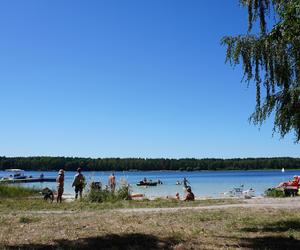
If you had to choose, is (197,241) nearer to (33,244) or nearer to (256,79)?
(33,244)

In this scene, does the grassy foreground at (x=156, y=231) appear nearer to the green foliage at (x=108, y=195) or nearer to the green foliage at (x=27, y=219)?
the green foliage at (x=27, y=219)

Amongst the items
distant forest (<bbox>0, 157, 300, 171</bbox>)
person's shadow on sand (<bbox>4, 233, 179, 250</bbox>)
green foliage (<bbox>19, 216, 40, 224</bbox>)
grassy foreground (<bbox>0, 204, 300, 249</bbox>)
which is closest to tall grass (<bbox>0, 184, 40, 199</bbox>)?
green foliage (<bbox>19, 216, 40, 224</bbox>)

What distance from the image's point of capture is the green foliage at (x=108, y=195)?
71.5ft

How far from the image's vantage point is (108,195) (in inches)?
870

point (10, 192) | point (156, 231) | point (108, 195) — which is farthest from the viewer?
point (10, 192)

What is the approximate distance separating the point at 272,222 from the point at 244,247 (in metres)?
4.05

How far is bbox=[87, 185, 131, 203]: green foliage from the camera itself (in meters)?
21.8

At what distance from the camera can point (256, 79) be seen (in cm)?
1251

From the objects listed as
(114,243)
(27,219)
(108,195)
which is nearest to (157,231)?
(114,243)

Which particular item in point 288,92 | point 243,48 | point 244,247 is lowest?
point 244,247

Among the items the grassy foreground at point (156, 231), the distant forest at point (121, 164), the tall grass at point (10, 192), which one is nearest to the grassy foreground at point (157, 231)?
the grassy foreground at point (156, 231)

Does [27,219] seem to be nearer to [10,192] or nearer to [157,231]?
[157,231]

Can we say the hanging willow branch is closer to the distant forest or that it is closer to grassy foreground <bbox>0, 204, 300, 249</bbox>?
grassy foreground <bbox>0, 204, 300, 249</bbox>

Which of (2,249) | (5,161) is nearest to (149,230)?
(2,249)
